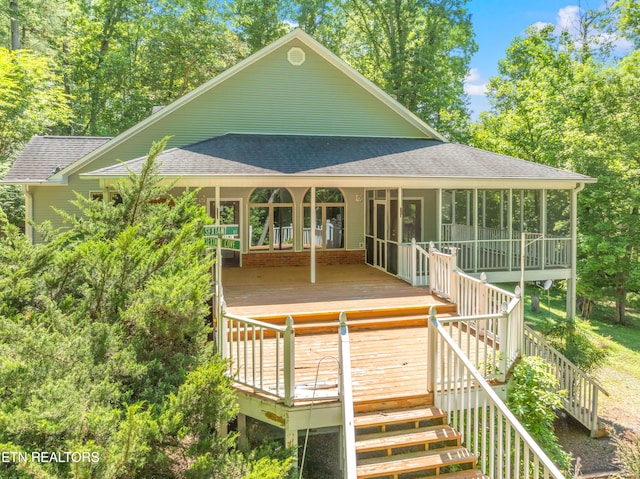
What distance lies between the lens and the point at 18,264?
5.38 meters

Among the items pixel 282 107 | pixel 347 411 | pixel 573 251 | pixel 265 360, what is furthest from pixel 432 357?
pixel 282 107

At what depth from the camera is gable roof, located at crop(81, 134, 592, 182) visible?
10289 mm

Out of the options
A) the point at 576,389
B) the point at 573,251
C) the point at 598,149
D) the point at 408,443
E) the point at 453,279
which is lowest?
the point at 576,389

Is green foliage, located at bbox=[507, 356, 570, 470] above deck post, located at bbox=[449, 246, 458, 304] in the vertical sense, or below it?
below

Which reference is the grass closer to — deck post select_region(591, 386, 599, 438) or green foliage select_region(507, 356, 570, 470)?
deck post select_region(591, 386, 599, 438)

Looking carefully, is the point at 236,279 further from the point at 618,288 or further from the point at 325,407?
the point at 618,288

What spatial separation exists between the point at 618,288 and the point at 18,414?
68.1ft

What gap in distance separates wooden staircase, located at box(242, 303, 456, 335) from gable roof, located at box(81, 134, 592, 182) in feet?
12.0

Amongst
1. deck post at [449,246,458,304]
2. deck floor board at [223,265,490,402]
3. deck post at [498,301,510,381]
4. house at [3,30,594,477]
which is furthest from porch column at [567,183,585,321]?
deck post at [498,301,510,381]

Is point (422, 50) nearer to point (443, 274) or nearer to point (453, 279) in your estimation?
point (443, 274)

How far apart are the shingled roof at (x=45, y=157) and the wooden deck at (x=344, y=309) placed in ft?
19.7

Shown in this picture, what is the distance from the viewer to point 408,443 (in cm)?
502

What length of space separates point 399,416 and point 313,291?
4.74m

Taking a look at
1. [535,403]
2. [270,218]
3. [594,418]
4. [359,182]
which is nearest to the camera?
[535,403]
